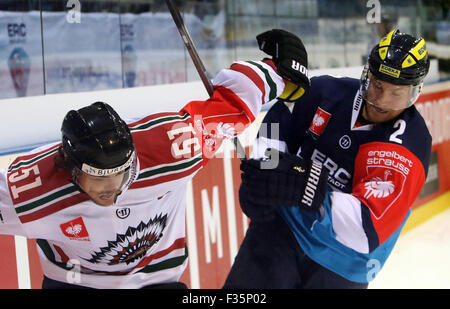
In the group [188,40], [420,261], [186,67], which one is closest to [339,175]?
[188,40]

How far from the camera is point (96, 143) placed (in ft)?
4.34

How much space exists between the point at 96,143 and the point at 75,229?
0.25 metres

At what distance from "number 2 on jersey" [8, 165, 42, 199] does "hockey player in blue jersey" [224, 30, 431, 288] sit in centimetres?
51

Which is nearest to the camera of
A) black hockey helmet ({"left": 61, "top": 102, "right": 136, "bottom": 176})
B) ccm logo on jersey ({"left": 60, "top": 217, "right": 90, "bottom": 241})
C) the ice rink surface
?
black hockey helmet ({"left": 61, "top": 102, "right": 136, "bottom": 176})

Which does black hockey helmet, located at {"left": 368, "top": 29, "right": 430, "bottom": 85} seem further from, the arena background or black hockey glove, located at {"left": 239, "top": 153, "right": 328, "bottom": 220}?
the arena background

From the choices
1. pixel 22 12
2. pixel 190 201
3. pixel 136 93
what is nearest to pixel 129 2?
pixel 22 12

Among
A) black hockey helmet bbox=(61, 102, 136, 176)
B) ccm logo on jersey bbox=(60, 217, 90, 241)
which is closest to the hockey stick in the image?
black hockey helmet bbox=(61, 102, 136, 176)

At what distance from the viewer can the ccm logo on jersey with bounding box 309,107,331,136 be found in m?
1.94

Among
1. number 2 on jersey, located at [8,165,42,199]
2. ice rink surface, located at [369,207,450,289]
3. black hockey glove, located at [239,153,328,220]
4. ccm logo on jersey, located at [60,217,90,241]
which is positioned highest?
number 2 on jersey, located at [8,165,42,199]

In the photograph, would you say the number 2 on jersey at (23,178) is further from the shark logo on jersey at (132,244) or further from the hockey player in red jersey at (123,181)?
the shark logo on jersey at (132,244)

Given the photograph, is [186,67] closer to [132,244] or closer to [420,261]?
[420,261]

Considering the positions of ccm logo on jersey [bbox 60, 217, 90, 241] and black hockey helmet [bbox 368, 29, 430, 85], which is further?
black hockey helmet [bbox 368, 29, 430, 85]
